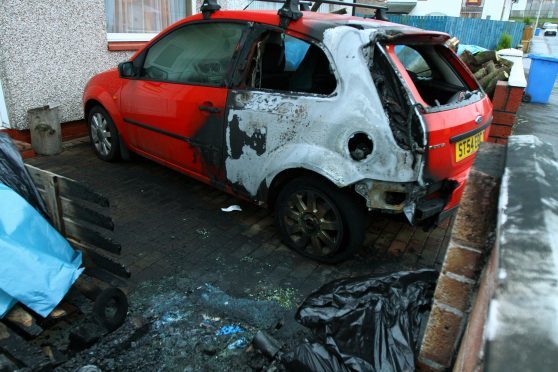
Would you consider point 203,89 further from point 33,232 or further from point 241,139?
point 33,232

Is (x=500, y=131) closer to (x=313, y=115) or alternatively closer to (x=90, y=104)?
(x=313, y=115)

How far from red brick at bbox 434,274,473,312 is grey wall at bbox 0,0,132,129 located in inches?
208

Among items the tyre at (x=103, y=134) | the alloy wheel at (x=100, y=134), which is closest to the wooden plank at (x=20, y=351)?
the tyre at (x=103, y=134)

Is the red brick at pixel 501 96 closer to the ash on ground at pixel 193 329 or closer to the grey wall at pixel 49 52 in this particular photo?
the ash on ground at pixel 193 329

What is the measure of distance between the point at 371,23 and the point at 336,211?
1.44 m

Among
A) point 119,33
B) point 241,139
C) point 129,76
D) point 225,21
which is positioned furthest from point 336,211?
point 119,33

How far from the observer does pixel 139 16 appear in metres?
6.54

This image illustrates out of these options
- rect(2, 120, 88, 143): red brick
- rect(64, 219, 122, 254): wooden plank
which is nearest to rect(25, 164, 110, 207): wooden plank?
rect(64, 219, 122, 254): wooden plank

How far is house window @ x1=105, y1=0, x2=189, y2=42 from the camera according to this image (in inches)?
243

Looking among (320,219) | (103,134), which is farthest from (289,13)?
(103,134)

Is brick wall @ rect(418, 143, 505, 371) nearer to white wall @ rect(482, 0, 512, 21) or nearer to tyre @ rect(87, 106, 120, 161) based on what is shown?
tyre @ rect(87, 106, 120, 161)

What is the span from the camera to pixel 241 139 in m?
3.43

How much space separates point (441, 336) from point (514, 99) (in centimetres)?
414

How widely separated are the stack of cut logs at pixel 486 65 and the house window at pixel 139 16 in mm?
5689
